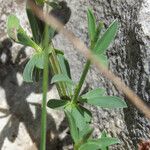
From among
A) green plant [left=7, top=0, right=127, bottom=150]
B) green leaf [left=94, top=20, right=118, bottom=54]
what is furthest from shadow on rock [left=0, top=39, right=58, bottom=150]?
green leaf [left=94, top=20, right=118, bottom=54]

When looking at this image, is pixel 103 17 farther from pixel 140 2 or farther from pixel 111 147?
pixel 111 147

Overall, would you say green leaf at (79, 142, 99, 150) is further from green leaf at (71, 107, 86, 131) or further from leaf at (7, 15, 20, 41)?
leaf at (7, 15, 20, 41)

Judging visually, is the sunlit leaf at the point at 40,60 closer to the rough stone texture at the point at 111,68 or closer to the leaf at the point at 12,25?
the leaf at the point at 12,25

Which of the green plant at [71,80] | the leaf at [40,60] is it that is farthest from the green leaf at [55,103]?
the leaf at [40,60]

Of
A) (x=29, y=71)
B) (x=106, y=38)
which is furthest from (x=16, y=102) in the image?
(x=106, y=38)

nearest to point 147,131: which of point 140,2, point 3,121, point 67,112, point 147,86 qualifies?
point 147,86

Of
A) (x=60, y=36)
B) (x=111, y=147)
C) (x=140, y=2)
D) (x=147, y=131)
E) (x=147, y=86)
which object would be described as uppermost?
(x=140, y=2)
